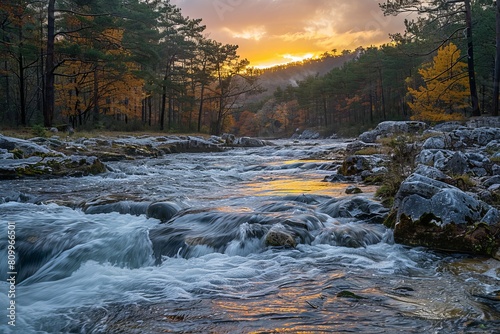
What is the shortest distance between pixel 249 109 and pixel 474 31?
239 ft

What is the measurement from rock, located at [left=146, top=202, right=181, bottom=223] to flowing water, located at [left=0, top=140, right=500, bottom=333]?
0.17 meters

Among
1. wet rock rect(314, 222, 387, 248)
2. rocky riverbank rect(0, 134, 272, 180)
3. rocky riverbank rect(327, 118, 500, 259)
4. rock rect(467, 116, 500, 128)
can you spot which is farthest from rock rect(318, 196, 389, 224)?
rock rect(467, 116, 500, 128)

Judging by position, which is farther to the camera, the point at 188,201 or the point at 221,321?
the point at 188,201

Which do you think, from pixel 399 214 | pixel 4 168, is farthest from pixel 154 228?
pixel 4 168

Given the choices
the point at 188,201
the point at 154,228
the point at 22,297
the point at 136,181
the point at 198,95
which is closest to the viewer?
the point at 22,297

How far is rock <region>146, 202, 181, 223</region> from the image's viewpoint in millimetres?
6066

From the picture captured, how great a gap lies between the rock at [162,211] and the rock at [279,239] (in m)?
2.09

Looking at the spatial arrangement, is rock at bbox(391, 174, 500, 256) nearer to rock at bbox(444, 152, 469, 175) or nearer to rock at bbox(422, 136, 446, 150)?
rock at bbox(444, 152, 469, 175)

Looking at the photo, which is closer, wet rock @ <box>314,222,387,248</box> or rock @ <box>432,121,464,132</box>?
wet rock @ <box>314,222,387,248</box>

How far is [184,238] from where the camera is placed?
4941mm

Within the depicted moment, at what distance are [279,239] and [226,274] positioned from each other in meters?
1.03

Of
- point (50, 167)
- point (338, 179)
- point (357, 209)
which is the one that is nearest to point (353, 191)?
point (357, 209)

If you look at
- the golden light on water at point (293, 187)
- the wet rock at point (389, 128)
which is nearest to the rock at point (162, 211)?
the golden light on water at point (293, 187)

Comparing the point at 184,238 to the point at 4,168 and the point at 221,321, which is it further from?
the point at 4,168
